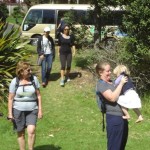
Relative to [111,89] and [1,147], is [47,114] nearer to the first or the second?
[1,147]

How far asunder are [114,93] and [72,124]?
4143 millimetres

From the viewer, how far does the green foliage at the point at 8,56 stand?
1175cm

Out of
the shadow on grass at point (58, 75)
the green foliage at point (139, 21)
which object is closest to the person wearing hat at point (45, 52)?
the shadow on grass at point (58, 75)

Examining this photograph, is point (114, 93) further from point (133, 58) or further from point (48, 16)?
point (48, 16)

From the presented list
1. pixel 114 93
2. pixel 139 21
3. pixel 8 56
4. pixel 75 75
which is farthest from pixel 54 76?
pixel 114 93

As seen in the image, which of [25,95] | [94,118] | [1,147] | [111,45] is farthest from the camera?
[111,45]

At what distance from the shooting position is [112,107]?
6.07 m

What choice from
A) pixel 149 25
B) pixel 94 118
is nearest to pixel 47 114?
pixel 94 118

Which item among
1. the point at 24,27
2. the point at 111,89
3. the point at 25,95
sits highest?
the point at 111,89

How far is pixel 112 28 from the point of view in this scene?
46.5 ft

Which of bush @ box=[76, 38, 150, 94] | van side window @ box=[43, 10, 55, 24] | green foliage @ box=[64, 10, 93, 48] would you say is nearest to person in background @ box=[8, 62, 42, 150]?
bush @ box=[76, 38, 150, 94]

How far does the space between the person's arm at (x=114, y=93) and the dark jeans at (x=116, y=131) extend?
294 millimetres

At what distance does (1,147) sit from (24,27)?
53.5ft

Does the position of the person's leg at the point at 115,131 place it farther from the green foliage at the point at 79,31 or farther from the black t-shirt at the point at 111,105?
the green foliage at the point at 79,31
